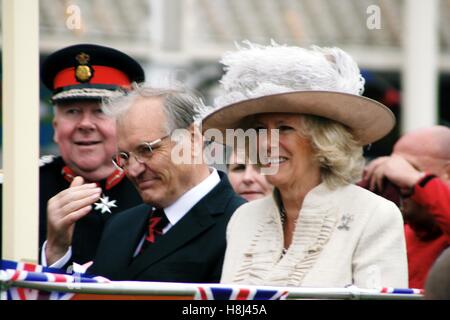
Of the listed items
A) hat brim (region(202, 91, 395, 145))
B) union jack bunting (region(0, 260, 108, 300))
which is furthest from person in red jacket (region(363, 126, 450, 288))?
union jack bunting (region(0, 260, 108, 300))

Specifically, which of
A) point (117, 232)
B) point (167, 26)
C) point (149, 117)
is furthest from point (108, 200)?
point (167, 26)

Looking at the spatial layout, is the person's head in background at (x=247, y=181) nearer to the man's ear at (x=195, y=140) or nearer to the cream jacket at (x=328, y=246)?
the man's ear at (x=195, y=140)

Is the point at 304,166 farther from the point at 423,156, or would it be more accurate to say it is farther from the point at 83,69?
the point at 83,69

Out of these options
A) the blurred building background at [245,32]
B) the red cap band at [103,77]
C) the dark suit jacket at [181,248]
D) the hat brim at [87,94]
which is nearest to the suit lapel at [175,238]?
the dark suit jacket at [181,248]

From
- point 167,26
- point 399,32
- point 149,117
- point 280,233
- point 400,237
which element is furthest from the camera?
point 399,32

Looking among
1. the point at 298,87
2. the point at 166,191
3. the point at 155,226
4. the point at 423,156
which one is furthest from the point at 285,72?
the point at 423,156

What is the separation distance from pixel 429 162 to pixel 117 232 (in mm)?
1107

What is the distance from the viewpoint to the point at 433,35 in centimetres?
1360

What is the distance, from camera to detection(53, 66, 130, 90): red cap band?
13.6 feet

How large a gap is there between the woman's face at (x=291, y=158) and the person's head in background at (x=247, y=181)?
1.11 m

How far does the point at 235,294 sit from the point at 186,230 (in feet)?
2.78
